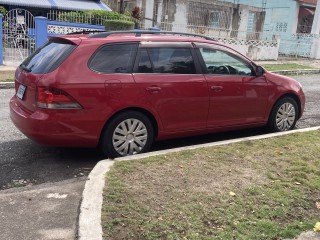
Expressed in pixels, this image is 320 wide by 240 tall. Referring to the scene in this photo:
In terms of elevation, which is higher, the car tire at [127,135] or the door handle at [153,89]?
the door handle at [153,89]

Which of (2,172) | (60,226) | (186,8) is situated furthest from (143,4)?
(60,226)

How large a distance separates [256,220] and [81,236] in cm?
154

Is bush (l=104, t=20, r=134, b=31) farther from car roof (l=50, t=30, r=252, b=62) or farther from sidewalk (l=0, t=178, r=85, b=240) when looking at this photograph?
sidewalk (l=0, t=178, r=85, b=240)

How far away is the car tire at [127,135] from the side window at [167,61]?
64 centimetres

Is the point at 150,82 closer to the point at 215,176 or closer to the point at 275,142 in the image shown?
the point at 215,176

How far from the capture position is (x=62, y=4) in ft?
75.7

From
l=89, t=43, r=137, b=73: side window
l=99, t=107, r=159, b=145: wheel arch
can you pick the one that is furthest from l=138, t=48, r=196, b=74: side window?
l=99, t=107, r=159, b=145: wheel arch

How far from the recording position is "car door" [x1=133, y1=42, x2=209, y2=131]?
17.4ft

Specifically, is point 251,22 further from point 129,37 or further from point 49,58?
point 49,58

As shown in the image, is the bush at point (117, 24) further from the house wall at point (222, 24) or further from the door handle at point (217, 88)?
the door handle at point (217, 88)

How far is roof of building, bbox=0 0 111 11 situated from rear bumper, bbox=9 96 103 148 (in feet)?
60.6

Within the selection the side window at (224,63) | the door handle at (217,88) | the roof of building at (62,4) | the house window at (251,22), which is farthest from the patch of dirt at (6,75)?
the house window at (251,22)

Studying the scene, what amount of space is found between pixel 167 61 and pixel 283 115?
2398mm

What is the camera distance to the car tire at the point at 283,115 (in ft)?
21.7
